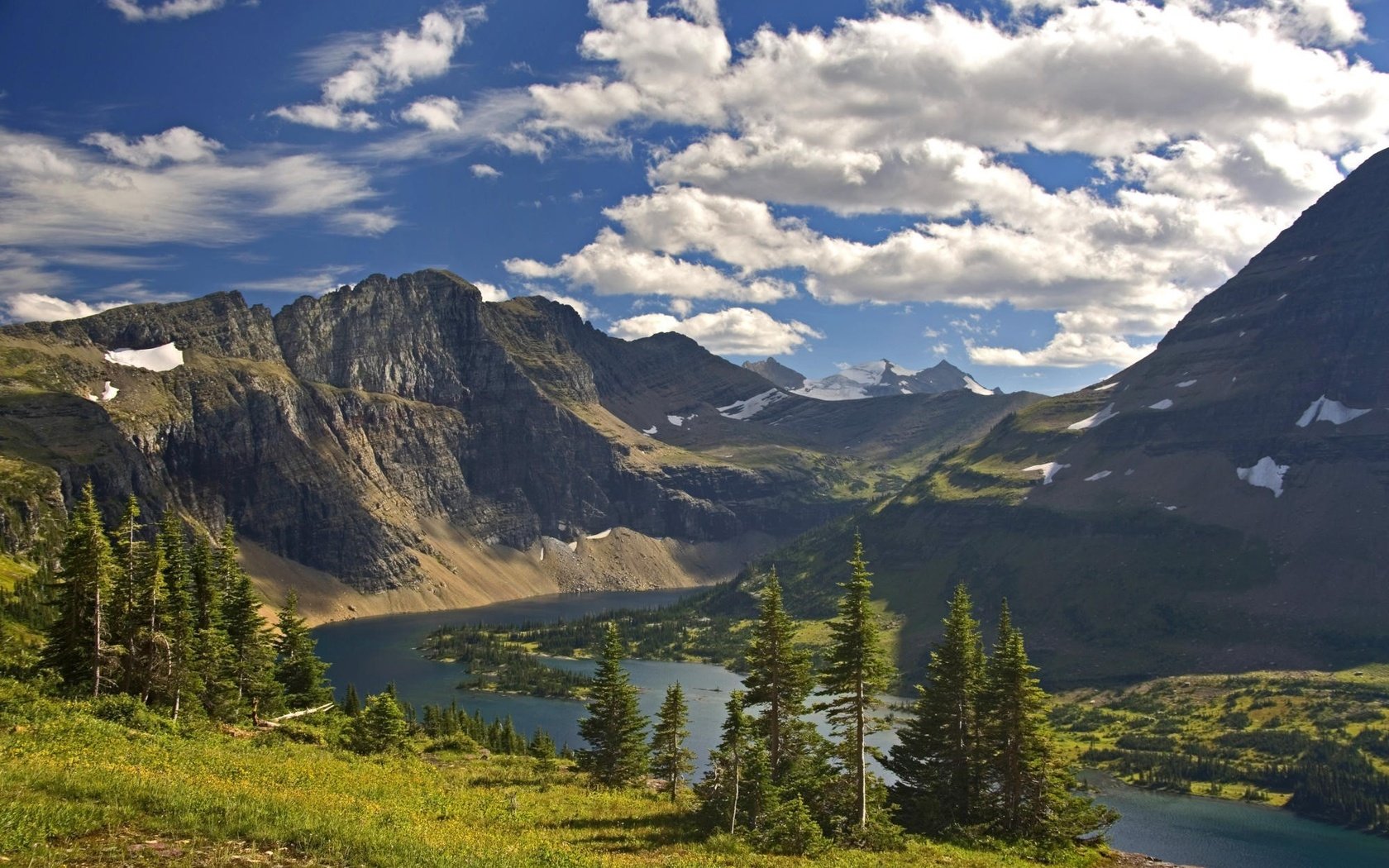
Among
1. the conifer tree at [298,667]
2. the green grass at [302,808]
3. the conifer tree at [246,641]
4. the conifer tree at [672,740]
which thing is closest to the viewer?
the green grass at [302,808]

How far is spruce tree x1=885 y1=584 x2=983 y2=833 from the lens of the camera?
5466 centimetres

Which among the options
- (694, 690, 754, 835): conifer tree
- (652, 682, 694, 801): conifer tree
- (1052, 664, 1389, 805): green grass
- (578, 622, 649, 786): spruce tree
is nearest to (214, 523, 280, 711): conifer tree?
(578, 622, 649, 786): spruce tree

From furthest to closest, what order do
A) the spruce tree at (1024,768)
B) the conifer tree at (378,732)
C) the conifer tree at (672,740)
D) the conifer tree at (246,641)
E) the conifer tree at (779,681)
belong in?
the conifer tree at (246,641)
the conifer tree at (672,740)
the conifer tree at (378,732)
the conifer tree at (779,681)
the spruce tree at (1024,768)

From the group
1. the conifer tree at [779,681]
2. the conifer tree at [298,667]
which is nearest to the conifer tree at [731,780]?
the conifer tree at [779,681]

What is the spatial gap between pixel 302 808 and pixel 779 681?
91.0ft

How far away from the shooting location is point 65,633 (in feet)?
166

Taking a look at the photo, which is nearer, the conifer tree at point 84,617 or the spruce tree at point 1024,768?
the conifer tree at point 84,617

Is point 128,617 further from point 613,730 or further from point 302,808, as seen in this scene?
point 613,730

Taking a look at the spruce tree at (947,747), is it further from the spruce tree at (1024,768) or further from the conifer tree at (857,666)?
the conifer tree at (857,666)

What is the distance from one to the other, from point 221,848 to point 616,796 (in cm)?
3301

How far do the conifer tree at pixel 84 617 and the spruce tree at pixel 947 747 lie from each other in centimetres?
4405

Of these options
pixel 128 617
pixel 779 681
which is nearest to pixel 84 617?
pixel 128 617

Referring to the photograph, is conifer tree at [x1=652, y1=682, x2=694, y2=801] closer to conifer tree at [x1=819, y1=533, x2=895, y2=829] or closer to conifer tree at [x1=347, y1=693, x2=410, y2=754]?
conifer tree at [x1=819, y1=533, x2=895, y2=829]

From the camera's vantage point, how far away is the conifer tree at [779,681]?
52438 mm
